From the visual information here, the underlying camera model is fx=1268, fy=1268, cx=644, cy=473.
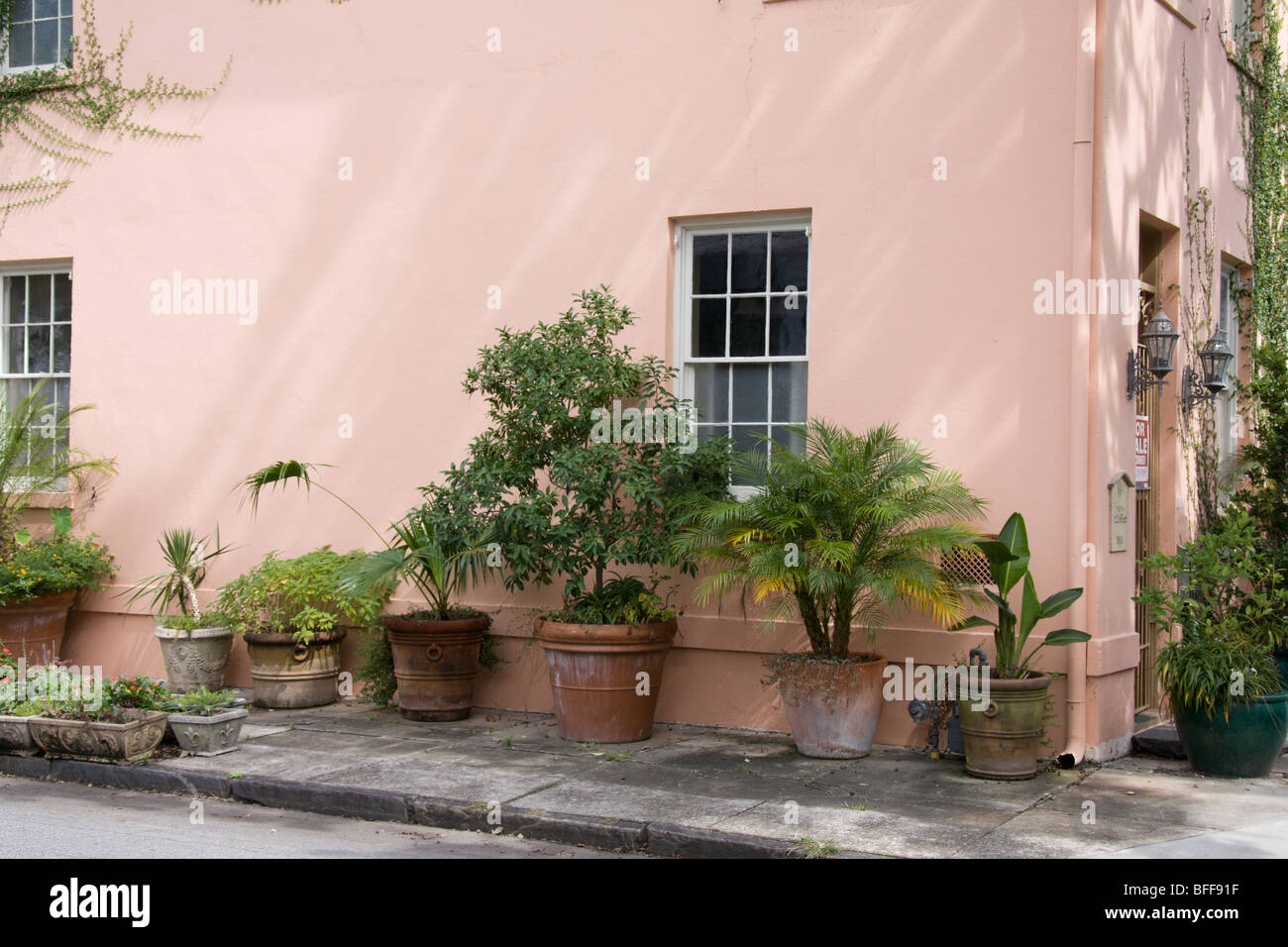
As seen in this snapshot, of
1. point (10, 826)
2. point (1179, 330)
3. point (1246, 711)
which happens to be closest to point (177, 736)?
Result: point (10, 826)

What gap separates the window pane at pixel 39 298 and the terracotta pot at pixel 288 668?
418 centimetres

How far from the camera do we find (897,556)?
762 centimetres

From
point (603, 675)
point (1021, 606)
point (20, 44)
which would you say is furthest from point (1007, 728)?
point (20, 44)

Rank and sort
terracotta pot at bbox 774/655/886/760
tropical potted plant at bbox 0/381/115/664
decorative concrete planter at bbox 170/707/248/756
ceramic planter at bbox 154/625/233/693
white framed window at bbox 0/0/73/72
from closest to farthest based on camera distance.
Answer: terracotta pot at bbox 774/655/886/760 → decorative concrete planter at bbox 170/707/248/756 → ceramic planter at bbox 154/625/233/693 → tropical potted plant at bbox 0/381/115/664 → white framed window at bbox 0/0/73/72

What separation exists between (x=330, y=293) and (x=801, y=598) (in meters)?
4.78

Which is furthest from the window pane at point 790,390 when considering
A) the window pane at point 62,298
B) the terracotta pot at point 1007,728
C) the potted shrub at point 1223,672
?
the window pane at point 62,298

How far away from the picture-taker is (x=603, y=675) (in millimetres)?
8305

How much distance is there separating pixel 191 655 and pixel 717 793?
4969 mm

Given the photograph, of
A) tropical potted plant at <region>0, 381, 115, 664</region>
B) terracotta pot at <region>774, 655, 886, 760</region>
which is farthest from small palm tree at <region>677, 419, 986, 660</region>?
tropical potted plant at <region>0, 381, 115, 664</region>

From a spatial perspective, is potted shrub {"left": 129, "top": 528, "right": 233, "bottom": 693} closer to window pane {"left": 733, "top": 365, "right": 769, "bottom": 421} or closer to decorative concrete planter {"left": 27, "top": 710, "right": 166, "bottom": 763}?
decorative concrete planter {"left": 27, "top": 710, "right": 166, "bottom": 763}

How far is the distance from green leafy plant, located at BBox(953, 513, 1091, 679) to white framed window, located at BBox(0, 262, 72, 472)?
8.38 m

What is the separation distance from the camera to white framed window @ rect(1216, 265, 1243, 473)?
10539mm

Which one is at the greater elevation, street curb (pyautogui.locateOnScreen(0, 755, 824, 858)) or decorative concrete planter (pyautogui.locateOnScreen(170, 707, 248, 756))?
decorative concrete planter (pyautogui.locateOnScreen(170, 707, 248, 756))

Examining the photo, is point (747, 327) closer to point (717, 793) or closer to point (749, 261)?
point (749, 261)
